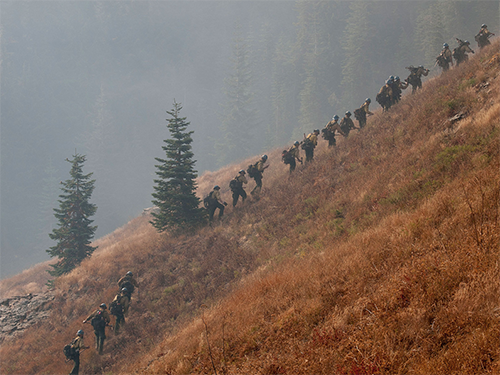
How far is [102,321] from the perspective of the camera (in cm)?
953

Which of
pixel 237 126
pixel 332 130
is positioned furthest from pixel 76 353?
pixel 237 126

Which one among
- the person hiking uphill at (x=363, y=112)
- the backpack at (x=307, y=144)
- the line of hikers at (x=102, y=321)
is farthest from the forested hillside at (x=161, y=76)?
the line of hikers at (x=102, y=321)

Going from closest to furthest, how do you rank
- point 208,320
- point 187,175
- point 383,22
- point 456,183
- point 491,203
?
point 491,203
point 456,183
point 208,320
point 187,175
point 383,22

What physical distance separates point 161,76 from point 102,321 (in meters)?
109

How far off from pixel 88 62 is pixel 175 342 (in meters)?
122

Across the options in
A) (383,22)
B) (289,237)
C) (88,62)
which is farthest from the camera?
(88,62)

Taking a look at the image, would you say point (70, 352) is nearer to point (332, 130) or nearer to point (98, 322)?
point (98, 322)

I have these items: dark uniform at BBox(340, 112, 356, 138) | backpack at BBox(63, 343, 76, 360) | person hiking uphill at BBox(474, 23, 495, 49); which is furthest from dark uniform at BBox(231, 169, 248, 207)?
person hiking uphill at BBox(474, 23, 495, 49)

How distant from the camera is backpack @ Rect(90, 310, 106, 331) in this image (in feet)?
Answer: 30.9

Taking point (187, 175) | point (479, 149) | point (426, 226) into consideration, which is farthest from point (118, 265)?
point (479, 149)

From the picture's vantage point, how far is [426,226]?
168 inches

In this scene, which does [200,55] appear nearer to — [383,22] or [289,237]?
[383,22]

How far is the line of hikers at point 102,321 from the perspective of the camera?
28.3ft

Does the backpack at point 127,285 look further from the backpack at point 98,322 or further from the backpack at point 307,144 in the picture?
the backpack at point 307,144
